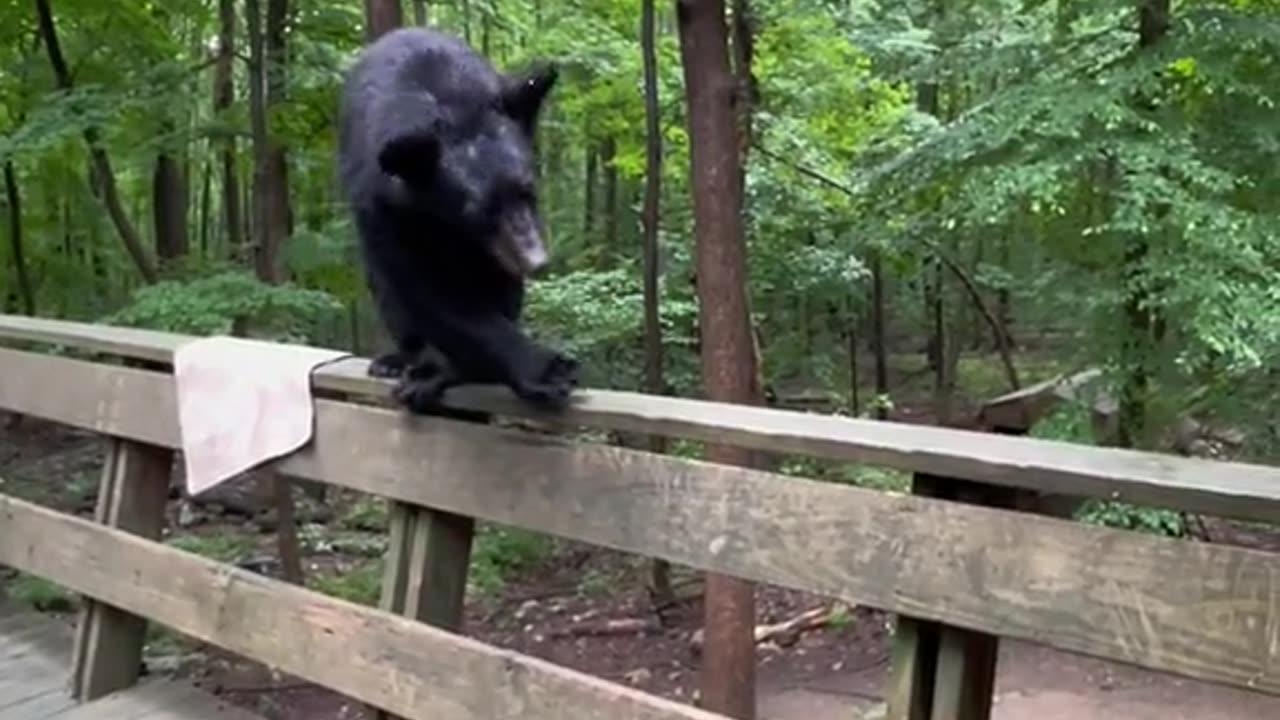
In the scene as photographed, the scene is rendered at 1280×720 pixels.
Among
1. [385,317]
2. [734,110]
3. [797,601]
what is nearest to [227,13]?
[734,110]

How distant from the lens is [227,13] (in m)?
7.38

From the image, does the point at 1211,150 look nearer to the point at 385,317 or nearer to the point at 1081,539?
the point at 385,317

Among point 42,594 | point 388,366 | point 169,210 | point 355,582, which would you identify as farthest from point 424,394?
point 169,210

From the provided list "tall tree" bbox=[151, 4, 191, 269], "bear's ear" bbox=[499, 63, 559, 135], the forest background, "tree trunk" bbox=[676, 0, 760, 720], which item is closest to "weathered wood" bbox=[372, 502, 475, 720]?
"bear's ear" bbox=[499, 63, 559, 135]

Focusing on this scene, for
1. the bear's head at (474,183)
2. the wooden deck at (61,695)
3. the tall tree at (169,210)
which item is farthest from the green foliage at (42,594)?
the tall tree at (169,210)

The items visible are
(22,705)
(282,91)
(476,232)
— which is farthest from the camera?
(282,91)

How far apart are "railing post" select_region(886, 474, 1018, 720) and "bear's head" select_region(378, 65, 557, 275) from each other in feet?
2.40

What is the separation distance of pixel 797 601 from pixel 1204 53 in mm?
3545

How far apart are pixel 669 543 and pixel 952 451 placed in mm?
449

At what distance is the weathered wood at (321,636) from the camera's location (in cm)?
186

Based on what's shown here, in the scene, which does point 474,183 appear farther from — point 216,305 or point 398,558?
point 216,305

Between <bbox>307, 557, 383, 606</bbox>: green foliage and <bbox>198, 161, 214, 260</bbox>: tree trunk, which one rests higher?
<bbox>198, 161, 214, 260</bbox>: tree trunk

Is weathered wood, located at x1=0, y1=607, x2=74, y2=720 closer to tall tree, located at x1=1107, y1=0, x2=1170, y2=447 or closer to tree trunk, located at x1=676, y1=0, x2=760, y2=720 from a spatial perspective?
tree trunk, located at x1=676, y1=0, x2=760, y2=720

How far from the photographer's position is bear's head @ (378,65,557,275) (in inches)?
77.2
